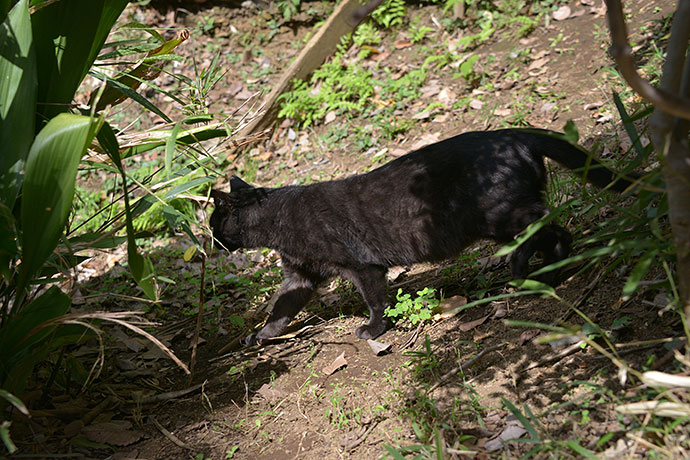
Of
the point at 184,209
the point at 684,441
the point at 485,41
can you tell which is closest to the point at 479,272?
the point at 684,441

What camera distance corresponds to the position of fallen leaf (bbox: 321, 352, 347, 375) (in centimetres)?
303

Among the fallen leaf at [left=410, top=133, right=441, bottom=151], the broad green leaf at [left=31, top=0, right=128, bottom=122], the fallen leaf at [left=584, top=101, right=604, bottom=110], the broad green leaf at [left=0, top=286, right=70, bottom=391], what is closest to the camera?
the broad green leaf at [left=0, top=286, right=70, bottom=391]

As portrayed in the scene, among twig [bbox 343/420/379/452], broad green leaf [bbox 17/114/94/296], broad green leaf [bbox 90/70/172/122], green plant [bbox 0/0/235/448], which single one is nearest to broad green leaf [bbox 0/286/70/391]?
green plant [bbox 0/0/235/448]

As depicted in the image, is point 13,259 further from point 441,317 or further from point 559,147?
point 559,147

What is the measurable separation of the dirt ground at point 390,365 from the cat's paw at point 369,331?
5cm

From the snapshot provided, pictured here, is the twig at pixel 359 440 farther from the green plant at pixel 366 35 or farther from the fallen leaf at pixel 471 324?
the green plant at pixel 366 35

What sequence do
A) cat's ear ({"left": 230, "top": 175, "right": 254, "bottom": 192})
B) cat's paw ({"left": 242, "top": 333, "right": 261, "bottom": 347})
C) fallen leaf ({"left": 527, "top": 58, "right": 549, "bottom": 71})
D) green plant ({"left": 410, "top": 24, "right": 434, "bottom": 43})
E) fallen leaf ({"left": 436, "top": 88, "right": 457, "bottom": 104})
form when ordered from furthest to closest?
green plant ({"left": 410, "top": 24, "right": 434, "bottom": 43})
fallen leaf ({"left": 436, "top": 88, "right": 457, "bottom": 104})
fallen leaf ({"left": 527, "top": 58, "right": 549, "bottom": 71})
cat's ear ({"left": 230, "top": 175, "right": 254, "bottom": 192})
cat's paw ({"left": 242, "top": 333, "right": 261, "bottom": 347})

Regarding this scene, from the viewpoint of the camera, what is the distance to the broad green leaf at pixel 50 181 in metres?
2.01

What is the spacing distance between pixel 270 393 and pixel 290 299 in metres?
0.87

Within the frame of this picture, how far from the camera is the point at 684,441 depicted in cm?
168

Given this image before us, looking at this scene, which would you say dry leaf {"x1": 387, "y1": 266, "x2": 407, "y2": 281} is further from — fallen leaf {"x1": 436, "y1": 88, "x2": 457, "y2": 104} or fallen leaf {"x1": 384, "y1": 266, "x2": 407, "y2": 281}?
fallen leaf {"x1": 436, "y1": 88, "x2": 457, "y2": 104}

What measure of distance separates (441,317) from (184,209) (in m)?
2.97

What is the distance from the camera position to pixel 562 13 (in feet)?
18.9

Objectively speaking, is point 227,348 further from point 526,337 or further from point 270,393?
point 526,337
